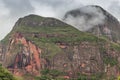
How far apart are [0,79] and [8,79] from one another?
2926 millimetres

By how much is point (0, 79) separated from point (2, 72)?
533cm

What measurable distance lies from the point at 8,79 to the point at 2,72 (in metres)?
3.12

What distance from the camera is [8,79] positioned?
295 feet

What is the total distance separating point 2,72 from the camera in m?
92.5

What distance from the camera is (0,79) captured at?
87.2m
